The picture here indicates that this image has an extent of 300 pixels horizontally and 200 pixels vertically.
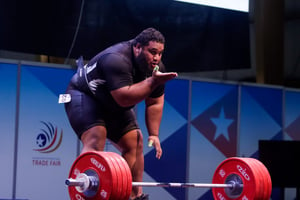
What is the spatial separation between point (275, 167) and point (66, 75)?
2285 mm

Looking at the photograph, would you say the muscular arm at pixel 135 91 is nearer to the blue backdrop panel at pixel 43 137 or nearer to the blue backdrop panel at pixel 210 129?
the blue backdrop panel at pixel 43 137

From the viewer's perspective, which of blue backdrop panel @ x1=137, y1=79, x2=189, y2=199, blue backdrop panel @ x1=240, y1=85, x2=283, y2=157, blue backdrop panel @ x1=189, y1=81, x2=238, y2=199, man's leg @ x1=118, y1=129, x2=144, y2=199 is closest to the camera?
man's leg @ x1=118, y1=129, x2=144, y2=199

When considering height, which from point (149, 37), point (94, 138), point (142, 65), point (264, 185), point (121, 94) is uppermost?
point (149, 37)

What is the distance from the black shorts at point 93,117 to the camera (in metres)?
2.98

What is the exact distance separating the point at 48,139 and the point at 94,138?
1.95 m

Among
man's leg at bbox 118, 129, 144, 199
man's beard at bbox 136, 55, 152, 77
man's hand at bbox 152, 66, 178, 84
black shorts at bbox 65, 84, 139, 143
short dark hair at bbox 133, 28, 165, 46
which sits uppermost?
short dark hair at bbox 133, 28, 165, 46

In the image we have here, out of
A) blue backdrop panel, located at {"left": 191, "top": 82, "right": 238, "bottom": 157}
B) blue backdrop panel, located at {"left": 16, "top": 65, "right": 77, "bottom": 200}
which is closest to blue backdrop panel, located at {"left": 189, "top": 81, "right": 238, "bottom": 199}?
blue backdrop panel, located at {"left": 191, "top": 82, "right": 238, "bottom": 157}

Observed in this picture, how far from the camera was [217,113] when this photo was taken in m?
5.73

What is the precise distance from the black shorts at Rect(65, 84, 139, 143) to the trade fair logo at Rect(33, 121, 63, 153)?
1728mm

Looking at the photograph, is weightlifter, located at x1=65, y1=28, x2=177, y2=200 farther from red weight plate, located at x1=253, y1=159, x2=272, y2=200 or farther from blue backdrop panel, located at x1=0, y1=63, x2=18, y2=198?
blue backdrop panel, located at x1=0, y1=63, x2=18, y2=198

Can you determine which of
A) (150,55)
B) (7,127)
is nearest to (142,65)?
(150,55)

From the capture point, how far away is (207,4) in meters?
5.69

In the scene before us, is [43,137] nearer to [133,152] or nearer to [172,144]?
[172,144]

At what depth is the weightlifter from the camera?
9.13 ft
